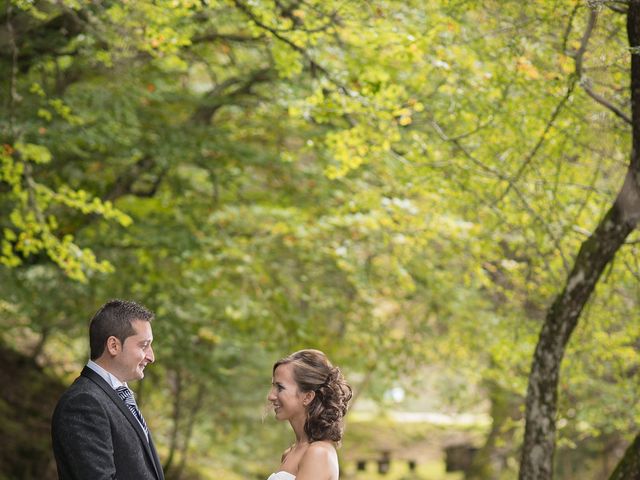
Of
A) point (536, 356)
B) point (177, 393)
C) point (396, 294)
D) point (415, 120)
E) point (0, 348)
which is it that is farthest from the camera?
point (0, 348)

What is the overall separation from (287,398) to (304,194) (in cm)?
717

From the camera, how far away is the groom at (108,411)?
10.9 feet

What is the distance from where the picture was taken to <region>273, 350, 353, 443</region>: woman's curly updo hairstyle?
3.98m

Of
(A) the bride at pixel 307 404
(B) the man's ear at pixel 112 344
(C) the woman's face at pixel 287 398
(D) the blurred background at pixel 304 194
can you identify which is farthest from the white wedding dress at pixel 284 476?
(D) the blurred background at pixel 304 194

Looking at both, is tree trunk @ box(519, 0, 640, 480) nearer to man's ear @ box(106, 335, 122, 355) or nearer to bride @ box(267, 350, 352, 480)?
bride @ box(267, 350, 352, 480)

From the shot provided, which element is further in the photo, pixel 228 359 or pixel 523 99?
pixel 228 359

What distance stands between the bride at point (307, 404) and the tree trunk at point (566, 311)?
2.43 meters

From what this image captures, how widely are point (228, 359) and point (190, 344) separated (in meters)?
1.41

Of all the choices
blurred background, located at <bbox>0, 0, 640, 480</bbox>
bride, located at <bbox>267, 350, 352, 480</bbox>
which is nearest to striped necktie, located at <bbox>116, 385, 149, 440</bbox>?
bride, located at <bbox>267, 350, 352, 480</bbox>

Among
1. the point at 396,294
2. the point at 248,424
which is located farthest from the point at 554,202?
the point at 248,424

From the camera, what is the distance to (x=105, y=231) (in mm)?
9984

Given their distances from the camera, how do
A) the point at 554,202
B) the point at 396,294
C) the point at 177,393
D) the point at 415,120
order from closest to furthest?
the point at 554,202, the point at 415,120, the point at 396,294, the point at 177,393

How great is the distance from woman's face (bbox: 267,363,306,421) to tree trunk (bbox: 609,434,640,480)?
7.77ft

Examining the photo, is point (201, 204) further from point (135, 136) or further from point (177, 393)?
point (177, 393)
